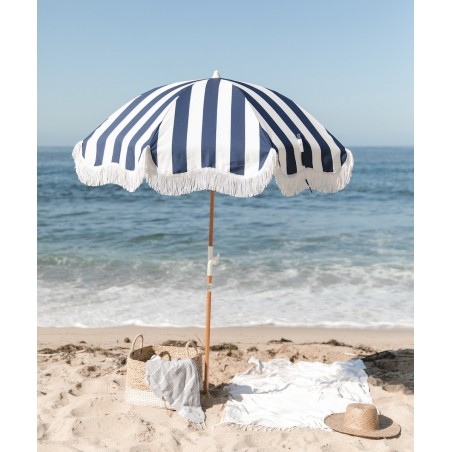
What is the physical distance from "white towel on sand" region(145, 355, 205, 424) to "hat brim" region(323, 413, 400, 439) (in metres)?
0.93

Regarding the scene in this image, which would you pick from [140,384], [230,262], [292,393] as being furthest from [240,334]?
[230,262]

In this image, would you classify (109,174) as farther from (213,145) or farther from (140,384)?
(140,384)

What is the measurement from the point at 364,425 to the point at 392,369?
4.50ft

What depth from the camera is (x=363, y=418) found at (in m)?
4.45

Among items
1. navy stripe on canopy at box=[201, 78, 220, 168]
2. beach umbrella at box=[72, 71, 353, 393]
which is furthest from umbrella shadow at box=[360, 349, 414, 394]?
navy stripe on canopy at box=[201, 78, 220, 168]

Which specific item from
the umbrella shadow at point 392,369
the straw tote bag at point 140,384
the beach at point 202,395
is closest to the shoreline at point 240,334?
the beach at point 202,395

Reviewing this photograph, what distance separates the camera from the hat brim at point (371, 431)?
14.4 ft

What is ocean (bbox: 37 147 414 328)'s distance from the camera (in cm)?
828

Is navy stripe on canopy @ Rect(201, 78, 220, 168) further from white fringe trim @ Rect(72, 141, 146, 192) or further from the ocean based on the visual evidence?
the ocean

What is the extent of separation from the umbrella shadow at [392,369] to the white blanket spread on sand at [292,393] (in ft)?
0.33
